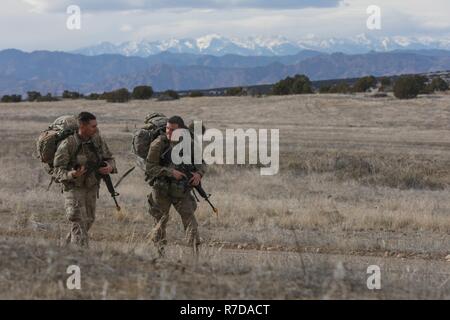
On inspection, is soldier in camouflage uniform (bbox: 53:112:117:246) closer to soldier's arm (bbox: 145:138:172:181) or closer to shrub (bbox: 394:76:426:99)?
soldier's arm (bbox: 145:138:172:181)

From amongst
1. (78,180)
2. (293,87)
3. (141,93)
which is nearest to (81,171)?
(78,180)

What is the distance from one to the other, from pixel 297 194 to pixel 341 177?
3.25 meters

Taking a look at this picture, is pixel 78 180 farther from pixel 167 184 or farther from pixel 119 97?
pixel 119 97

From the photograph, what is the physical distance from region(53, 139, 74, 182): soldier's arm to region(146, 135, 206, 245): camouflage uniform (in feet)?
3.00

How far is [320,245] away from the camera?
10.9 m

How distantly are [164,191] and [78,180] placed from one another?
1002mm

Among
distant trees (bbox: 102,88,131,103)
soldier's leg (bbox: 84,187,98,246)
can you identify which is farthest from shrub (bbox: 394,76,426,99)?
soldier's leg (bbox: 84,187,98,246)

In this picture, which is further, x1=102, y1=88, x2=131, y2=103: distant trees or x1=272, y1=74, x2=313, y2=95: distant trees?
x1=272, y1=74, x2=313, y2=95: distant trees

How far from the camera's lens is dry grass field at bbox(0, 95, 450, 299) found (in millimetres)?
5469

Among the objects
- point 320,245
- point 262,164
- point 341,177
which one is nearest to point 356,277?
point 320,245

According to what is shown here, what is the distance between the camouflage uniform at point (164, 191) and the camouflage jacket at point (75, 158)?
0.62 m

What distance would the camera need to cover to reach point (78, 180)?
26.9 feet

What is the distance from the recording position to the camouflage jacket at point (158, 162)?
8.30 m
